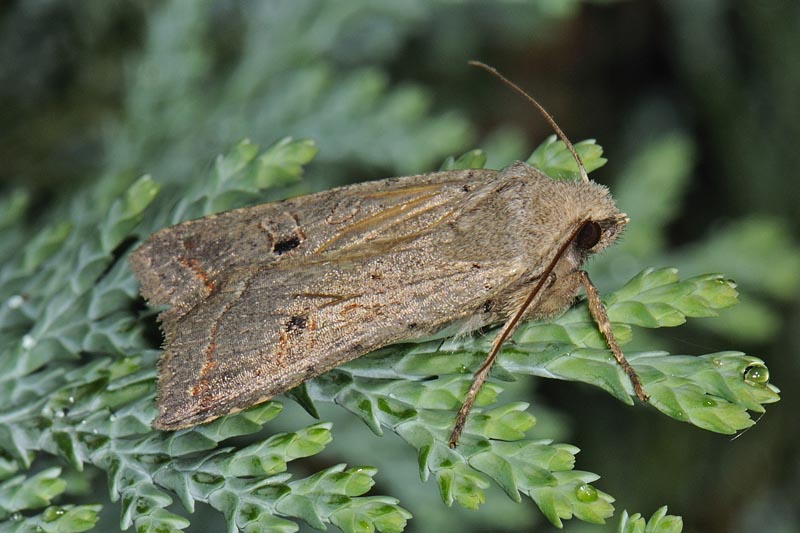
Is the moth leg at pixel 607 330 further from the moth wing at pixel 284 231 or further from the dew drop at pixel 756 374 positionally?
the moth wing at pixel 284 231

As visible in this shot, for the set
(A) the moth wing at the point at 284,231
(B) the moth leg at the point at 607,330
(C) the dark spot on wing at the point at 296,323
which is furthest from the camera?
(A) the moth wing at the point at 284,231

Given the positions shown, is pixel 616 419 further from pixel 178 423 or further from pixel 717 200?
pixel 178 423

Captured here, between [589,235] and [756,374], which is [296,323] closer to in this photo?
[589,235]

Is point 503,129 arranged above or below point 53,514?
below

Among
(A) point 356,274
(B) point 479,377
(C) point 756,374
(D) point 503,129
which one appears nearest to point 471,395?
(B) point 479,377

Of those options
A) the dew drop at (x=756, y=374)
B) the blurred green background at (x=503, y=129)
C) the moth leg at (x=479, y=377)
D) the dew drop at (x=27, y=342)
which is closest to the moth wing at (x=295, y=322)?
the moth leg at (x=479, y=377)

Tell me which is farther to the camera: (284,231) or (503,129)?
(503,129)

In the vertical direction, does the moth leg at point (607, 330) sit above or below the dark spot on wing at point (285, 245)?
below
